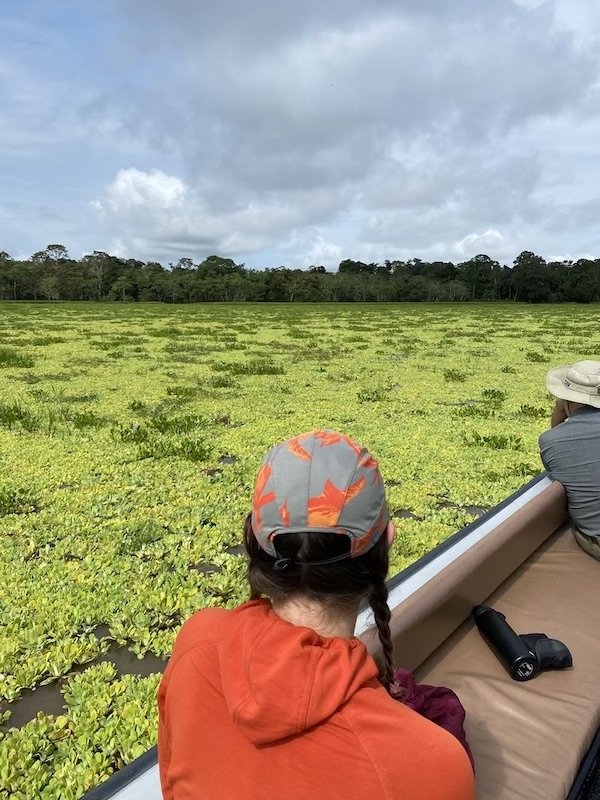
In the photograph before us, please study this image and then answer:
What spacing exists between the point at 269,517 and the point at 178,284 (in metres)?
95.9

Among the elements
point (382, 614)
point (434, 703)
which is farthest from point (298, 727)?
point (434, 703)

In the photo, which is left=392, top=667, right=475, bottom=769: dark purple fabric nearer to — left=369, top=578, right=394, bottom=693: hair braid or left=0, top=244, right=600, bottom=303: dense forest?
left=369, top=578, right=394, bottom=693: hair braid

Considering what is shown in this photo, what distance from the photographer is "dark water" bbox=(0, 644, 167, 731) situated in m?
3.35

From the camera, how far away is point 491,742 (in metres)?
2.87

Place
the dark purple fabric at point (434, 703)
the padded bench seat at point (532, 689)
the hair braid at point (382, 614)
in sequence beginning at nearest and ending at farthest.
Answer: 1. the hair braid at point (382, 614)
2. the dark purple fabric at point (434, 703)
3. the padded bench seat at point (532, 689)

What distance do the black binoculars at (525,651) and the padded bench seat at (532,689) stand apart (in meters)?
0.06

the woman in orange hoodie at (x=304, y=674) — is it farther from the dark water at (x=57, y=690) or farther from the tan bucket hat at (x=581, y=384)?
the tan bucket hat at (x=581, y=384)

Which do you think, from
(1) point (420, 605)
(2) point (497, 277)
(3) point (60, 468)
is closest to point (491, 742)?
(1) point (420, 605)

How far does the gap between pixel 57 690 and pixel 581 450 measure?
4.09 m

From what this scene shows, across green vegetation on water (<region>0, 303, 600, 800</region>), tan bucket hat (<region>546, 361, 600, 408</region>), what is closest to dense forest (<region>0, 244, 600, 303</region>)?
green vegetation on water (<region>0, 303, 600, 800</region>)

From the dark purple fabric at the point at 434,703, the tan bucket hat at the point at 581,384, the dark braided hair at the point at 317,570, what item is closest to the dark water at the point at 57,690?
the dark purple fabric at the point at 434,703

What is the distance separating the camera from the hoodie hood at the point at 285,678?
4.52 ft

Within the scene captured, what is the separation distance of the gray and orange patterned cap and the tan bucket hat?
3.46 meters

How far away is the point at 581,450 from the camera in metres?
4.57
